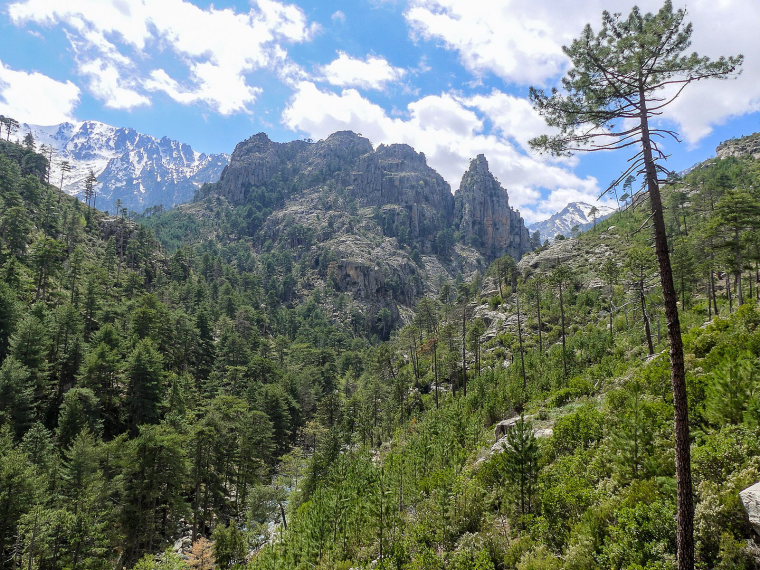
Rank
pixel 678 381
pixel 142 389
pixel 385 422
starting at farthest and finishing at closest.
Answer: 1. pixel 385 422
2. pixel 142 389
3. pixel 678 381

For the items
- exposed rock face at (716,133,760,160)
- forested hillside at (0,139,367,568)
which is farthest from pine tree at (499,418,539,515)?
exposed rock face at (716,133,760,160)

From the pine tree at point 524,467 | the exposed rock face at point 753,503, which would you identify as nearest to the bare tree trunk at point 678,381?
the exposed rock face at point 753,503

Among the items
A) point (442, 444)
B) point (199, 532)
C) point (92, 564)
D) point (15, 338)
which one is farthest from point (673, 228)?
point (15, 338)

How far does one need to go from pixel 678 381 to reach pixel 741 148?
6798 inches

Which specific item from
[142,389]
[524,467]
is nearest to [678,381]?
[524,467]

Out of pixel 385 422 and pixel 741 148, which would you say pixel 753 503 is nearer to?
pixel 385 422

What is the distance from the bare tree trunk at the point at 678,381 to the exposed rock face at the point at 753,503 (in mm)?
961

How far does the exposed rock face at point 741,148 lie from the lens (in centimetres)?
11955

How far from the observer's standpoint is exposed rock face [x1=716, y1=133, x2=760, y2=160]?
392 feet

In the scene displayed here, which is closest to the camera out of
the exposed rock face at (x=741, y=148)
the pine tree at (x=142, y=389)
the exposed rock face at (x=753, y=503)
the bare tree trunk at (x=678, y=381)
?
the exposed rock face at (x=753, y=503)

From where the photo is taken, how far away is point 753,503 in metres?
8.38

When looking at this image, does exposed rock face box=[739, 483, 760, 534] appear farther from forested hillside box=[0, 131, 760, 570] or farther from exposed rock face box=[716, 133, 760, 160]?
exposed rock face box=[716, 133, 760, 160]

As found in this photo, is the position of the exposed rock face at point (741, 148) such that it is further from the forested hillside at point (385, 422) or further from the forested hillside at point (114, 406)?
the forested hillside at point (114, 406)

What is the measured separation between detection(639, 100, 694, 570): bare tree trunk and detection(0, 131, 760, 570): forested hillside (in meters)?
0.56
